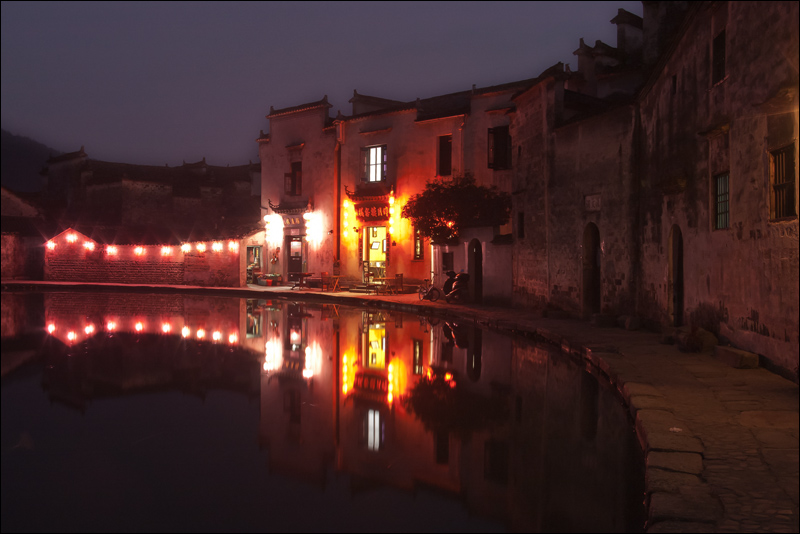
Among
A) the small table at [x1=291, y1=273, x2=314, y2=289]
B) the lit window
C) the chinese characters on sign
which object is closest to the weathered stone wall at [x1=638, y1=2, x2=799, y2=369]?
the chinese characters on sign

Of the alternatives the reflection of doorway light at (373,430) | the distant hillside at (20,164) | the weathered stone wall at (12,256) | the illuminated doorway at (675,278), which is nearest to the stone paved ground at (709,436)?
the illuminated doorway at (675,278)

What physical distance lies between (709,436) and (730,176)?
18.4ft

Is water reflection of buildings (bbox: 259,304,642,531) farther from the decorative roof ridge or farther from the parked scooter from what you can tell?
the decorative roof ridge

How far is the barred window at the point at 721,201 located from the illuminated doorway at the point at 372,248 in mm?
19178

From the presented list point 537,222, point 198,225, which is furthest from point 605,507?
point 198,225

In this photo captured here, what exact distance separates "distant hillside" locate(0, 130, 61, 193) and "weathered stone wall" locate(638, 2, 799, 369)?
114833 mm

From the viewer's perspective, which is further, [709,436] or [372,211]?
[372,211]

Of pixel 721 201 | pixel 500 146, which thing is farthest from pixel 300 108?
pixel 721 201

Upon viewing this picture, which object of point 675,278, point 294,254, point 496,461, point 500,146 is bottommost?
point 496,461

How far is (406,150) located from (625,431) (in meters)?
22.4

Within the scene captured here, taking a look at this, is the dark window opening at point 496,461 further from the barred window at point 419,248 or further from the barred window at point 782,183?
the barred window at point 419,248

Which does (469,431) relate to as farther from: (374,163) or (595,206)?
(374,163)

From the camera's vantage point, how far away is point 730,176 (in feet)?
32.3

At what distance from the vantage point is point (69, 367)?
10102 mm
